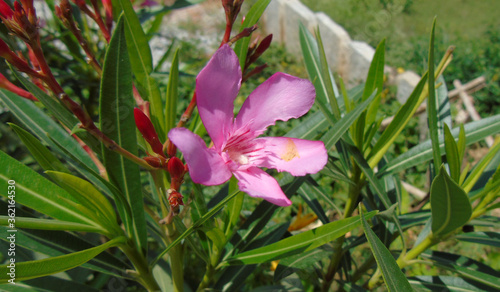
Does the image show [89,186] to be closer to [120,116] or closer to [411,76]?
[120,116]

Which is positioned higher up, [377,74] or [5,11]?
[5,11]

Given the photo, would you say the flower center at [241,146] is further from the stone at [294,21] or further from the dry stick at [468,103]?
the stone at [294,21]

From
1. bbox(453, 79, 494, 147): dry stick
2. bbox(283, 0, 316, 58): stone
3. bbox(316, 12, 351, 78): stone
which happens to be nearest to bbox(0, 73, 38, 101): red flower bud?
bbox(453, 79, 494, 147): dry stick

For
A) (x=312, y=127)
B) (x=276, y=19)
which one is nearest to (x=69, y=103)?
(x=312, y=127)

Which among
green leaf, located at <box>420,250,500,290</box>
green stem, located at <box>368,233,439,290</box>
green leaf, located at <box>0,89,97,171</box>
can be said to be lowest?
green leaf, located at <box>420,250,500,290</box>

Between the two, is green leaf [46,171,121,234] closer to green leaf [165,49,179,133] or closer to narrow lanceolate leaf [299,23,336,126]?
green leaf [165,49,179,133]

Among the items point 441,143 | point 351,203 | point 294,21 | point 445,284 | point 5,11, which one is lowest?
point 445,284

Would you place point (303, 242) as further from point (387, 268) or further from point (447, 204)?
point (447, 204)
